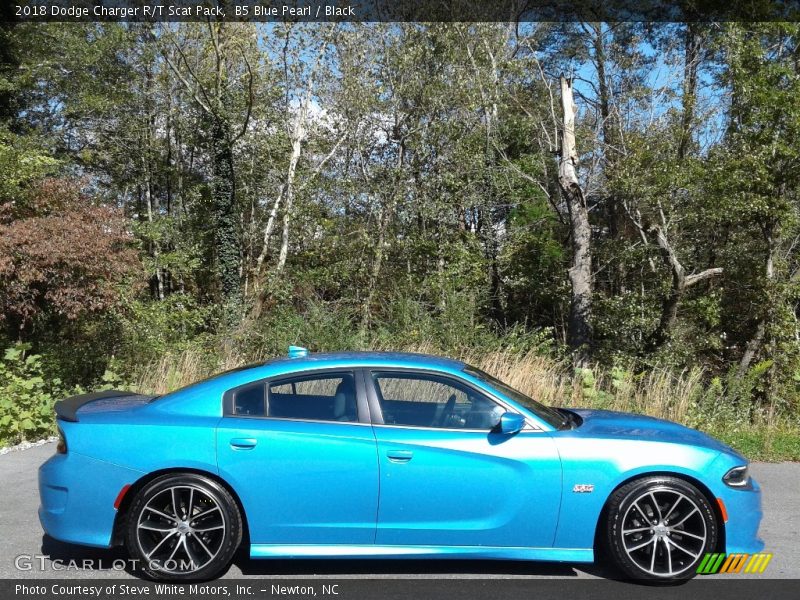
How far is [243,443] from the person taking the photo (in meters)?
4.54

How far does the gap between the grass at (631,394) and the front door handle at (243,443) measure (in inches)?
234

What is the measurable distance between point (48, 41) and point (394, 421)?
62.3 feet

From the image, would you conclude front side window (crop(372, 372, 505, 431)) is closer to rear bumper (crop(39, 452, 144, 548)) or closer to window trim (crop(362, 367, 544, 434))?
window trim (crop(362, 367, 544, 434))

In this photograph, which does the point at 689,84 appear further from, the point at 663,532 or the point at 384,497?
the point at 384,497

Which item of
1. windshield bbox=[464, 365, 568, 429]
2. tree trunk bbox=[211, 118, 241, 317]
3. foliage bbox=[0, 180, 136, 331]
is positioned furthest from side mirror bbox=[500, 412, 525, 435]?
tree trunk bbox=[211, 118, 241, 317]

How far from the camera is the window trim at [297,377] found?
4.68 m

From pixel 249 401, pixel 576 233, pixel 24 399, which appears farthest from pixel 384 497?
pixel 576 233

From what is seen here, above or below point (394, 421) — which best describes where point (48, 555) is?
below

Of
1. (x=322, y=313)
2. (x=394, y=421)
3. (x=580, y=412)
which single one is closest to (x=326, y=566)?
(x=394, y=421)

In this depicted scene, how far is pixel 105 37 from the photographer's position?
1956 cm

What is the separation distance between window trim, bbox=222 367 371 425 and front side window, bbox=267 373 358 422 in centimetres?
1

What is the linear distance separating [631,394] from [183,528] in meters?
7.72

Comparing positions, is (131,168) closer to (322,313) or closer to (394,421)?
(322,313)

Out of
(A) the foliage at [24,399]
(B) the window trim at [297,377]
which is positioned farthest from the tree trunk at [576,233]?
(B) the window trim at [297,377]
